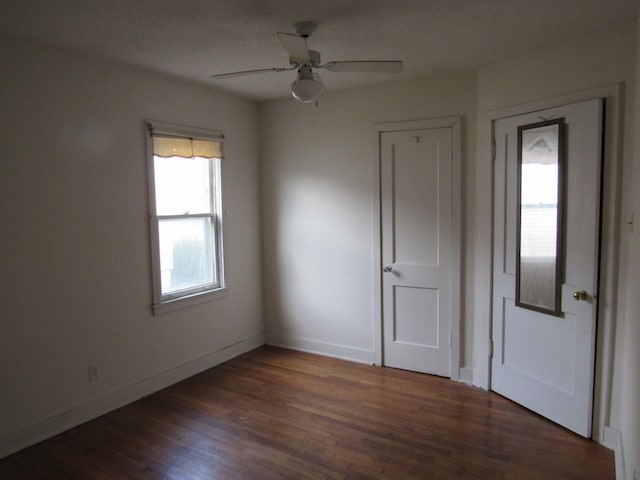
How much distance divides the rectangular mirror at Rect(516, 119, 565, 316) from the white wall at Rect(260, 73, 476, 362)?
513 mm

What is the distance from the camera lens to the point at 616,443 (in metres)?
2.54

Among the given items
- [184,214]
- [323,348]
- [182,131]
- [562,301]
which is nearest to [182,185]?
[184,214]

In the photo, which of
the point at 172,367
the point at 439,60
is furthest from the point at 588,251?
the point at 172,367

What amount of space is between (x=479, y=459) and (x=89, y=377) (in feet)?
8.67

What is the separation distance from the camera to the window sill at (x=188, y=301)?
354 cm

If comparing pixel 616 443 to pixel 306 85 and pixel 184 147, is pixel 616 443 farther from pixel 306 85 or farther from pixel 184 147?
pixel 184 147

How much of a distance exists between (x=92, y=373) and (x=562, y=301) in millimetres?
3264

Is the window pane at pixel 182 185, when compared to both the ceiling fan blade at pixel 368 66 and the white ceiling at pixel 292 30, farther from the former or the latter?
the ceiling fan blade at pixel 368 66

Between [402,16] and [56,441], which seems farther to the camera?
[56,441]

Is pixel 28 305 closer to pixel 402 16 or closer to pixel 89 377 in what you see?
pixel 89 377

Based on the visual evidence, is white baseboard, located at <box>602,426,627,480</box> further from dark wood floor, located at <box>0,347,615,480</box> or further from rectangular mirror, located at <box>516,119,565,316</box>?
rectangular mirror, located at <box>516,119,565,316</box>

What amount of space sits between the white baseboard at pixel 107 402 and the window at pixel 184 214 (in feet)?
1.88

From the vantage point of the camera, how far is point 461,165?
3.52 meters

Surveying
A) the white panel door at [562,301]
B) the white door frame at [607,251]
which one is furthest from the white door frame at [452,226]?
the white door frame at [607,251]
